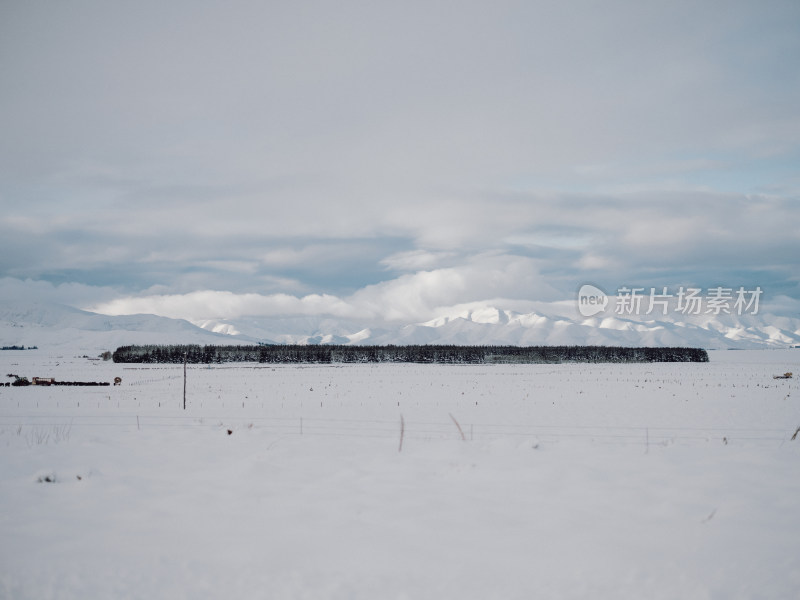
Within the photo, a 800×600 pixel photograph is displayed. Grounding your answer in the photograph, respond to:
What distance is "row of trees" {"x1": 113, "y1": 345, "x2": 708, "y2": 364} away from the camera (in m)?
144

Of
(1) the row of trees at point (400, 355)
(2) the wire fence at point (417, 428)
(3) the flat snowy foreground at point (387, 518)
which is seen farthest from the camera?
(1) the row of trees at point (400, 355)

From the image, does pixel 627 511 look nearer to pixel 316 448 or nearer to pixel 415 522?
pixel 415 522

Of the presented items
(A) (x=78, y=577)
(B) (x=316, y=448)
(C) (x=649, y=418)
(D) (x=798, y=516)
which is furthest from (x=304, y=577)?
(C) (x=649, y=418)

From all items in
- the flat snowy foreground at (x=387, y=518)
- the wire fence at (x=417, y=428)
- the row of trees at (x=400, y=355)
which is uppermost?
the flat snowy foreground at (x=387, y=518)

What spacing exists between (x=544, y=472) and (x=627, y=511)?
7.00ft

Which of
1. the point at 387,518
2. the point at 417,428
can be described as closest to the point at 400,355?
the point at 417,428

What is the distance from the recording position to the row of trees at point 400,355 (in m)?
144

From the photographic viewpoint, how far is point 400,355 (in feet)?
528

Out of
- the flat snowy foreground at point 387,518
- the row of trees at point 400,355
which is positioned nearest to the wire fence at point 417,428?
the flat snowy foreground at point 387,518

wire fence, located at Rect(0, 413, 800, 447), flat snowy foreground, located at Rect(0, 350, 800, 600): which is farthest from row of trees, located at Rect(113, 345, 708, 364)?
flat snowy foreground, located at Rect(0, 350, 800, 600)

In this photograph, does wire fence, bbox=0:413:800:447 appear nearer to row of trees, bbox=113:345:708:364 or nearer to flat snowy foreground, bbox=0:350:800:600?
flat snowy foreground, bbox=0:350:800:600

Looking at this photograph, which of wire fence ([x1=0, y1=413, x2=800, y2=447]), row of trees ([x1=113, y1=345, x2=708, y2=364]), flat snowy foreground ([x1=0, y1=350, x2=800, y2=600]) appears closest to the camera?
flat snowy foreground ([x1=0, y1=350, x2=800, y2=600])

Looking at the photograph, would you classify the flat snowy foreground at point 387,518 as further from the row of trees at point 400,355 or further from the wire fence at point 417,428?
→ the row of trees at point 400,355

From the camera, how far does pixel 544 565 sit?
255 inches
